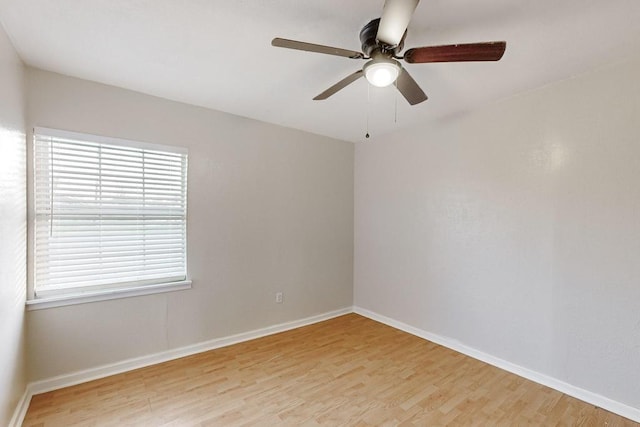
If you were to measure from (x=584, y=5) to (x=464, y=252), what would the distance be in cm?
207

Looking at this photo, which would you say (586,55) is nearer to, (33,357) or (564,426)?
(564,426)

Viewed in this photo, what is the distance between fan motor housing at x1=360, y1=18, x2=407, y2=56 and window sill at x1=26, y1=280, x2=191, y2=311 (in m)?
2.51

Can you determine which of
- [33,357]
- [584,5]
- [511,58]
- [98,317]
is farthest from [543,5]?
[33,357]

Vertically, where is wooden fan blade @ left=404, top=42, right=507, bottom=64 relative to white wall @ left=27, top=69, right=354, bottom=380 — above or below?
above

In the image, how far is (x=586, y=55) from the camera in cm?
197

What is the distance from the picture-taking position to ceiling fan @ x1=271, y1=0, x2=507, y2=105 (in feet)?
4.16

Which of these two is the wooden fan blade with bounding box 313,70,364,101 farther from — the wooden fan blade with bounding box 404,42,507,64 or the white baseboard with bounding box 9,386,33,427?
the white baseboard with bounding box 9,386,33,427

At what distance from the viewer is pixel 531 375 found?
2.48m

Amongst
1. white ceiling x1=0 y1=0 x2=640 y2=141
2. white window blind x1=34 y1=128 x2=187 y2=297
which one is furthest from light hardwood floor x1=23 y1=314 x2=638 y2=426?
white ceiling x1=0 y1=0 x2=640 y2=141

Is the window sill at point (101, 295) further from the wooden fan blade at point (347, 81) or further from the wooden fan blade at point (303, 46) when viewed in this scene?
the wooden fan blade at point (303, 46)

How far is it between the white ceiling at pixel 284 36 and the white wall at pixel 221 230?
280 millimetres

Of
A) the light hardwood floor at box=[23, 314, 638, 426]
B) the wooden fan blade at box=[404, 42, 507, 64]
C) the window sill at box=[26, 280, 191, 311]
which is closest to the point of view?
the wooden fan blade at box=[404, 42, 507, 64]

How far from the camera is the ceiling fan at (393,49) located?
1.27m

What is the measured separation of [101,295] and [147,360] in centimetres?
72
